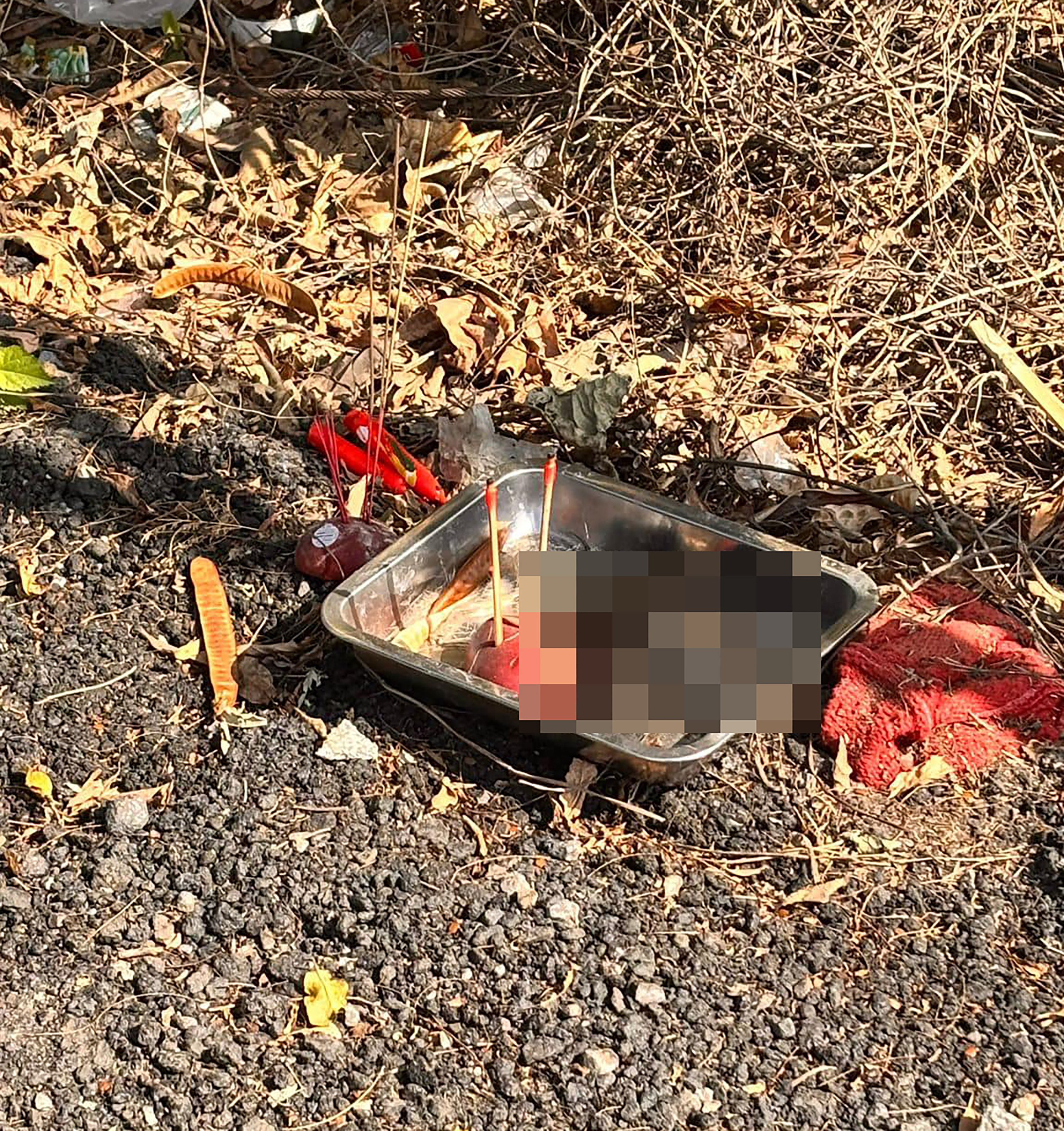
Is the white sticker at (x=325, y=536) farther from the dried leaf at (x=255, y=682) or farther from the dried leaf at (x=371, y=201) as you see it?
the dried leaf at (x=371, y=201)

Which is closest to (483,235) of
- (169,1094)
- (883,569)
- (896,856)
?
(883,569)

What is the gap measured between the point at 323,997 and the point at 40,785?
80cm

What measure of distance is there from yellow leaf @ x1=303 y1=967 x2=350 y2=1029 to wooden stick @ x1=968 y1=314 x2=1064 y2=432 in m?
2.21

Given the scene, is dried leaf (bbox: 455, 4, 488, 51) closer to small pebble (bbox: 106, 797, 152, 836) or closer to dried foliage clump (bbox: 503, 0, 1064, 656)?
dried foliage clump (bbox: 503, 0, 1064, 656)

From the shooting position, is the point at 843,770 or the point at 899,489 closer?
the point at 843,770

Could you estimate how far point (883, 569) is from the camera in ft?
11.8

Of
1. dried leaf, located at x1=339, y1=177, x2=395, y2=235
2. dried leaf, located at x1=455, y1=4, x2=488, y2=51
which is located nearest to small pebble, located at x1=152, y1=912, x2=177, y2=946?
dried leaf, located at x1=339, y1=177, x2=395, y2=235

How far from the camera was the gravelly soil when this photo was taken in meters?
2.57

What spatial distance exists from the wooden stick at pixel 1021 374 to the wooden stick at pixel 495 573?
4.42 feet

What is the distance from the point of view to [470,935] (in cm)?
283

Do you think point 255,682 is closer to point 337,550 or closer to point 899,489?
point 337,550

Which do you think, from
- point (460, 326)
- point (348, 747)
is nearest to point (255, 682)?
point (348, 747)

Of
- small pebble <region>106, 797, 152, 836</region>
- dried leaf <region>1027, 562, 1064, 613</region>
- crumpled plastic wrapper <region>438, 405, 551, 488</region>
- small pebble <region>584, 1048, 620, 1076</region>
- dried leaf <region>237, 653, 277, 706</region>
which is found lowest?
small pebble <region>106, 797, 152, 836</region>

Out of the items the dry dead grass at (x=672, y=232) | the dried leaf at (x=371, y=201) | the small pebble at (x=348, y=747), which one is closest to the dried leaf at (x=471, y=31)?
the dry dead grass at (x=672, y=232)
